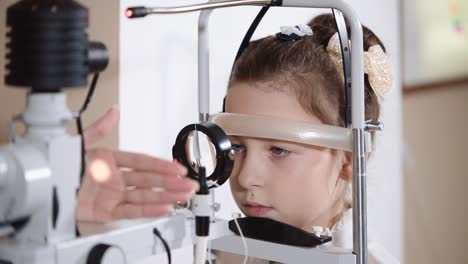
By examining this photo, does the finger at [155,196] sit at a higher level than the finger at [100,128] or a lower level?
lower

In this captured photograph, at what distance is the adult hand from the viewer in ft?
2.43

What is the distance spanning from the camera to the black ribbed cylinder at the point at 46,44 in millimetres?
655

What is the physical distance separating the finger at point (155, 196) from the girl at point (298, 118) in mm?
395

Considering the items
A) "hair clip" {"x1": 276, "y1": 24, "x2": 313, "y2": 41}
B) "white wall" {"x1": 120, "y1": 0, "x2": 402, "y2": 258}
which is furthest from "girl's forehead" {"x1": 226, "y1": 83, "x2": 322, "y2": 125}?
"white wall" {"x1": 120, "y1": 0, "x2": 402, "y2": 258}

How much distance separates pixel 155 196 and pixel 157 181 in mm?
17

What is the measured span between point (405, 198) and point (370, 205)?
1.54 ft

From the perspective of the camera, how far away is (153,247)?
790 millimetres

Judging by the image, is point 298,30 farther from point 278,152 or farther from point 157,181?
point 157,181

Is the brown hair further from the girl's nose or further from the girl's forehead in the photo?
the girl's nose

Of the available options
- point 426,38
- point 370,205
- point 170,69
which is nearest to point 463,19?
point 426,38

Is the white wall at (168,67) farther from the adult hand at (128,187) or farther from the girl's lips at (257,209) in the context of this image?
the adult hand at (128,187)

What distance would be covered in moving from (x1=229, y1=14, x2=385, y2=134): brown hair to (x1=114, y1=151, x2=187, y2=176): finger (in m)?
0.48

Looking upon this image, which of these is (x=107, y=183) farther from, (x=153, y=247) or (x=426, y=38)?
(x=426, y=38)

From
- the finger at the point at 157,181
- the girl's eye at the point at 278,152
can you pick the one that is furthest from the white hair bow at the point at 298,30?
the finger at the point at 157,181
